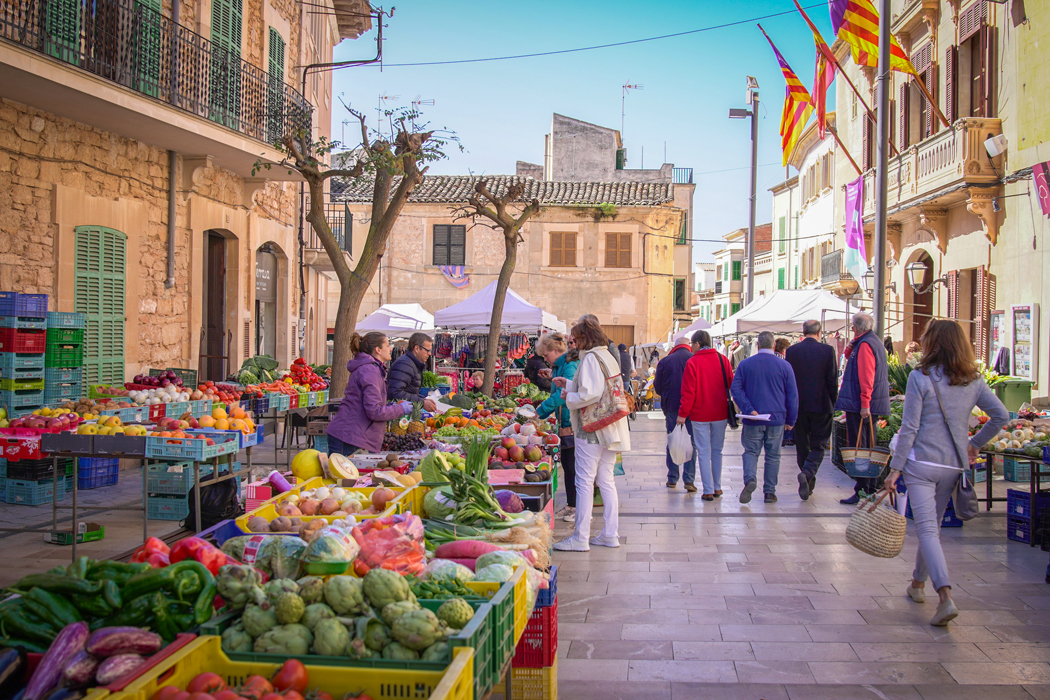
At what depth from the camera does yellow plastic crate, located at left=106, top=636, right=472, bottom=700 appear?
2.44 m

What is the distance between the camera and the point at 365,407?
23.2 ft

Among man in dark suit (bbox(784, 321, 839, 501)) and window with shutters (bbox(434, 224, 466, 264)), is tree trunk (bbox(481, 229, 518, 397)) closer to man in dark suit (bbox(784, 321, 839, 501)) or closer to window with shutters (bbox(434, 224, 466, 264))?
man in dark suit (bbox(784, 321, 839, 501))

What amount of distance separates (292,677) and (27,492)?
7287 millimetres

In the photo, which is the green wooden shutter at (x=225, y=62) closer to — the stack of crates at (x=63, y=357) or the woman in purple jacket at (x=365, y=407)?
the stack of crates at (x=63, y=357)

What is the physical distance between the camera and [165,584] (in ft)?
9.41

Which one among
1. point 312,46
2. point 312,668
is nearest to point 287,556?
point 312,668

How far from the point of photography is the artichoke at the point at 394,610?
278 cm

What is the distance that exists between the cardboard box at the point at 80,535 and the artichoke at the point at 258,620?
15.8 feet

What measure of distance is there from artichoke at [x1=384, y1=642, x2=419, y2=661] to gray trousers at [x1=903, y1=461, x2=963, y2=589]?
3.59 m

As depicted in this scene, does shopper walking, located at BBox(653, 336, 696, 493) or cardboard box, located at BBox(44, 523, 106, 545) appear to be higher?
shopper walking, located at BBox(653, 336, 696, 493)

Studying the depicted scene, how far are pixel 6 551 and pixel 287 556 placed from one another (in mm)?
4411

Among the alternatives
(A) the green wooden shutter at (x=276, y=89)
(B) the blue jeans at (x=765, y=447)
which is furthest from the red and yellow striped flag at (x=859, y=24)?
(A) the green wooden shutter at (x=276, y=89)

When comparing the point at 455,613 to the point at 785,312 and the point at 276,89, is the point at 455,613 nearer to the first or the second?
the point at 276,89

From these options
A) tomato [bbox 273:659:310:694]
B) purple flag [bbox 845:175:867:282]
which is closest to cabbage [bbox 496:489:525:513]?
tomato [bbox 273:659:310:694]
